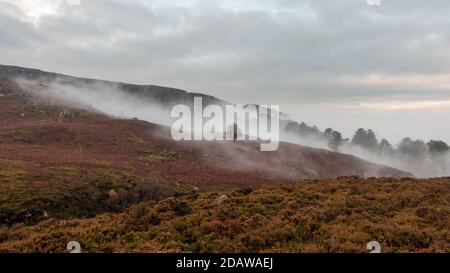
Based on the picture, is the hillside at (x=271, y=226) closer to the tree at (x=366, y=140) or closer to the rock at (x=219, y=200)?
the rock at (x=219, y=200)

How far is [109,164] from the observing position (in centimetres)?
5950

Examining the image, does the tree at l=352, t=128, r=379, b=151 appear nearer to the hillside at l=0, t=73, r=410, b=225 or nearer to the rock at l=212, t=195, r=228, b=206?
the hillside at l=0, t=73, r=410, b=225

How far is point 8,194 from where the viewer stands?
35.6m

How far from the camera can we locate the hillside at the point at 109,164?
37938 mm

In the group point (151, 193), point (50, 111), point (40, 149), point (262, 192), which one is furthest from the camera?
point (50, 111)

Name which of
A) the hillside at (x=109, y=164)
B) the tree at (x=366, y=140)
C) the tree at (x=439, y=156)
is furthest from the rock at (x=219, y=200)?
the tree at (x=366, y=140)

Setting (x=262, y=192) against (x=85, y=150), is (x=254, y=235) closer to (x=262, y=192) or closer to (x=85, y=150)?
(x=262, y=192)

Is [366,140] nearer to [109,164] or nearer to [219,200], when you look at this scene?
[109,164]

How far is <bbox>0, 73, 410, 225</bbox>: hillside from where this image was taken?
37.9 meters

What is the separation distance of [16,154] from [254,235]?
53910mm

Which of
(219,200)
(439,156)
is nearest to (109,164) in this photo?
(219,200)

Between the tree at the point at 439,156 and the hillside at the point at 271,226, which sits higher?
the hillside at the point at 271,226

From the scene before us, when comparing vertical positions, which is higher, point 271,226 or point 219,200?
point 271,226
